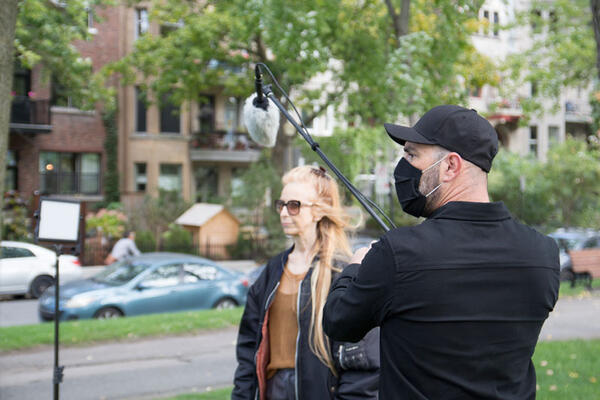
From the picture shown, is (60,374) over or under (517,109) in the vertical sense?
under

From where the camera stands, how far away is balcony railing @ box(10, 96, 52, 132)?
88.7 feet

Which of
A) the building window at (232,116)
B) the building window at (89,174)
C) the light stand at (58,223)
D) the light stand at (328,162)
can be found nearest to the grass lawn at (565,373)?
the light stand at (58,223)

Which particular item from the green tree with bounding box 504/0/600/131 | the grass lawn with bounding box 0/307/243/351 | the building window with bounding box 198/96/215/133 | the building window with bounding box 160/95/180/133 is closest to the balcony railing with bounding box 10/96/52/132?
the building window with bounding box 160/95/180/133

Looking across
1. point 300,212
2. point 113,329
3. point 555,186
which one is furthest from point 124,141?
point 300,212

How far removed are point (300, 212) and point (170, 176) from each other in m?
30.5

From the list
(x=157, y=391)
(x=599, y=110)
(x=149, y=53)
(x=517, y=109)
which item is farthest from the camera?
(x=517, y=109)

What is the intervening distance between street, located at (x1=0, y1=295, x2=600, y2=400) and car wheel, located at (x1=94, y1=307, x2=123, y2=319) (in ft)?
7.81

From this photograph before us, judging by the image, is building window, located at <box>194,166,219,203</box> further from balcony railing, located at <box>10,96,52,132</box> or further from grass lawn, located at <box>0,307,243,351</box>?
grass lawn, located at <box>0,307,243,351</box>

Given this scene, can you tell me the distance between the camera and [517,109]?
40719mm

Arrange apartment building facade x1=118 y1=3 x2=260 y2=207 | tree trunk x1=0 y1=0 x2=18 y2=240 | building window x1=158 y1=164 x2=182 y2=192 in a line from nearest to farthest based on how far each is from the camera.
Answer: tree trunk x1=0 y1=0 x2=18 y2=240 → apartment building facade x1=118 y1=3 x2=260 y2=207 → building window x1=158 y1=164 x2=182 y2=192

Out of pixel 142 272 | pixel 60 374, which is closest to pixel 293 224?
pixel 60 374

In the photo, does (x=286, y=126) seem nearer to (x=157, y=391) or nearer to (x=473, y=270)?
(x=157, y=391)

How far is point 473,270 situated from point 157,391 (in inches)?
257

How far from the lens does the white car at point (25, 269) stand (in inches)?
674
